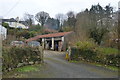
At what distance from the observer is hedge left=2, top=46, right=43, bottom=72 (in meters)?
9.89

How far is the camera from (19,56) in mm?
12312

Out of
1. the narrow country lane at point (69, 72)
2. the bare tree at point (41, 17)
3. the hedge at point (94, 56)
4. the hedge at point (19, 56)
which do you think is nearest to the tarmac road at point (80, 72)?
the narrow country lane at point (69, 72)

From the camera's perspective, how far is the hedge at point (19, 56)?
9.89 meters

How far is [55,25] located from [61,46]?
3977 cm

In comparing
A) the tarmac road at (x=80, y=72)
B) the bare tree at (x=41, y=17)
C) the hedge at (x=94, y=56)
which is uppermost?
the bare tree at (x=41, y=17)

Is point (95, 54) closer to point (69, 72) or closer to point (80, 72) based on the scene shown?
point (80, 72)

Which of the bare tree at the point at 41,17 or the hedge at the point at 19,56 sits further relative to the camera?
the bare tree at the point at 41,17

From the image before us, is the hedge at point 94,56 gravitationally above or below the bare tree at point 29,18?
below

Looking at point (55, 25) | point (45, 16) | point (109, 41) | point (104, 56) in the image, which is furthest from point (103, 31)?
point (55, 25)

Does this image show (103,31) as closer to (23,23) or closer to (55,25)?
(55,25)

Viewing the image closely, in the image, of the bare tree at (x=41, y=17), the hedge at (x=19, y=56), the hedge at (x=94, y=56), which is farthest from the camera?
the bare tree at (x=41, y=17)

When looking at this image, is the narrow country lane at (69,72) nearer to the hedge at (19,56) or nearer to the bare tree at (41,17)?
the hedge at (19,56)

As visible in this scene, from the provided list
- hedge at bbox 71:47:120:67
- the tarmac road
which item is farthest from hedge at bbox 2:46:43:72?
hedge at bbox 71:47:120:67

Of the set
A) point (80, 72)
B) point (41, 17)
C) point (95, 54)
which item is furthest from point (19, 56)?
point (41, 17)
